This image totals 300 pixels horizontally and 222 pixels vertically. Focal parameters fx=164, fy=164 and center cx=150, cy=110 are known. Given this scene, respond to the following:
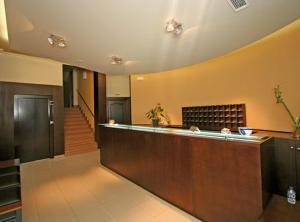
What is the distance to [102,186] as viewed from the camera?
323 centimetres

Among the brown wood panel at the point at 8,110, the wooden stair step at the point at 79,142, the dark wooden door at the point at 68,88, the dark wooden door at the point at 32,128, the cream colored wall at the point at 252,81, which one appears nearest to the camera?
the cream colored wall at the point at 252,81

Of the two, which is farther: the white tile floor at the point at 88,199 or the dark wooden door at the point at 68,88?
the dark wooden door at the point at 68,88

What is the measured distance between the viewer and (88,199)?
9.04 feet

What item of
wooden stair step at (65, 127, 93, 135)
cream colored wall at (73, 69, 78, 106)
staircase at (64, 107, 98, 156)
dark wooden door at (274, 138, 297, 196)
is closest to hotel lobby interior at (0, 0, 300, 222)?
dark wooden door at (274, 138, 297, 196)

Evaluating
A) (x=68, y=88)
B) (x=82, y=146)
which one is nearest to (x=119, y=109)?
(x=82, y=146)

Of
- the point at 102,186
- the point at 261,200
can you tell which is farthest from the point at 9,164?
the point at 261,200

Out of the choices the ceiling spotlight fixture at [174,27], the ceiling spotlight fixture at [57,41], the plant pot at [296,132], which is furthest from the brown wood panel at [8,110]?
the plant pot at [296,132]

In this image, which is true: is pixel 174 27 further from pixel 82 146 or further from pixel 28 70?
pixel 82 146

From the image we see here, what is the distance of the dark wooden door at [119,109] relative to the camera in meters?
6.77

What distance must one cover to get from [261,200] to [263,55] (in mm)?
2985

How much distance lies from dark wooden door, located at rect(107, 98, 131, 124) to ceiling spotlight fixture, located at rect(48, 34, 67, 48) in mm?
3915

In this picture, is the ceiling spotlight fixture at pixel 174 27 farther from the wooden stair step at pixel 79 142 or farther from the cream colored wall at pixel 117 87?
the wooden stair step at pixel 79 142

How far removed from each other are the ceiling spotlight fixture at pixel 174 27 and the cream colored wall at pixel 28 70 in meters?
4.55

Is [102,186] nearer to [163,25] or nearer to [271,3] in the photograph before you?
[163,25]
